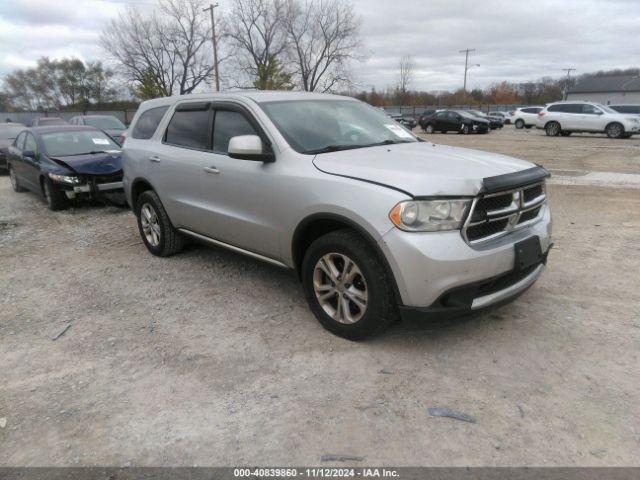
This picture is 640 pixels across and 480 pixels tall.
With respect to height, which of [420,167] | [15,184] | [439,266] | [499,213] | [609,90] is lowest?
[15,184]

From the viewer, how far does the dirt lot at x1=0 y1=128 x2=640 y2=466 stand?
8.02 feet

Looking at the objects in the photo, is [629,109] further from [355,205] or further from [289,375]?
[289,375]

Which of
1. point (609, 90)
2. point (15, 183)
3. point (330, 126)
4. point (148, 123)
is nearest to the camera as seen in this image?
point (330, 126)

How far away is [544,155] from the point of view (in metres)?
15.5

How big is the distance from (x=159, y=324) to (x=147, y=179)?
81.4 inches

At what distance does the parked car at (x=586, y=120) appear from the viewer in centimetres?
2153

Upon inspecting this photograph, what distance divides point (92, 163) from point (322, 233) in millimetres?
6285

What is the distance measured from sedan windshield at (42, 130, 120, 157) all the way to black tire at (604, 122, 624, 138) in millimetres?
21683

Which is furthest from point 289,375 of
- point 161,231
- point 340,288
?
point 161,231

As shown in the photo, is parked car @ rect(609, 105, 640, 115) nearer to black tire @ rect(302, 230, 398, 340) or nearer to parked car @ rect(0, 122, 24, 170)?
parked car @ rect(0, 122, 24, 170)

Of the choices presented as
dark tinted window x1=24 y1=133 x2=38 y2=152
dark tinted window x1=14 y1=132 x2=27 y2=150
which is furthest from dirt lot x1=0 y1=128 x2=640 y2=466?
dark tinted window x1=14 y1=132 x2=27 y2=150

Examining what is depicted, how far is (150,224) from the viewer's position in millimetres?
5586

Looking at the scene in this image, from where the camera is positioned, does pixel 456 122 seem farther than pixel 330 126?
Yes

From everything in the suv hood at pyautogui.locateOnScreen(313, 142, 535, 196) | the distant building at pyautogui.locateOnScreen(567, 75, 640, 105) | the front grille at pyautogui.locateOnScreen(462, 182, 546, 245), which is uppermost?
the distant building at pyautogui.locateOnScreen(567, 75, 640, 105)
